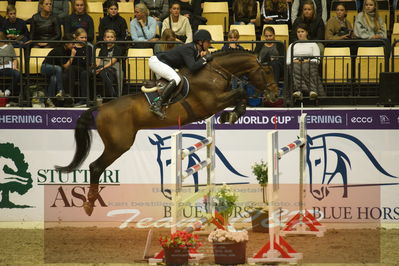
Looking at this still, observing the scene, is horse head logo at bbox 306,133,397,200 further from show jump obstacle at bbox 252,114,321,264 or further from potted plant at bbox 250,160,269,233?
show jump obstacle at bbox 252,114,321,264

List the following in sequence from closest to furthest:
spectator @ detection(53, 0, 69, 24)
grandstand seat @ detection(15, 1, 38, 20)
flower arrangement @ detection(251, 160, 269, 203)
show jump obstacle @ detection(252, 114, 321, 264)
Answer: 1. show jump obstacle @ detection(252, 114, 321, 264)
2. flower arrangement @ detection(251, 160, 269, 203)
3. spectator @ detection(53, 0, 69, 24)
4. grandstand seat @ detection(15, 1, 38, 20)

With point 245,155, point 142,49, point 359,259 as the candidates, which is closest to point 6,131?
point 142,49

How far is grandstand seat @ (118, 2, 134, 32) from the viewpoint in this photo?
14.0 meters

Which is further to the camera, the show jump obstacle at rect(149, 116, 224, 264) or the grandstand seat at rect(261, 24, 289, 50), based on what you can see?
the grandstand seat at rect(261, 24, 289, 50)

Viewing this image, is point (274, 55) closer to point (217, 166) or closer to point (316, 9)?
point (217, 166)

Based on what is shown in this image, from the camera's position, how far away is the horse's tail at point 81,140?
10.6m

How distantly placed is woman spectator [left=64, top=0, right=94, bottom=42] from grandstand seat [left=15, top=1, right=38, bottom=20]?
50.0 inches

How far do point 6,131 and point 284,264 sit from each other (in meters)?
4.52

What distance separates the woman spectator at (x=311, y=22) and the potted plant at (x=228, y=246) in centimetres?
466

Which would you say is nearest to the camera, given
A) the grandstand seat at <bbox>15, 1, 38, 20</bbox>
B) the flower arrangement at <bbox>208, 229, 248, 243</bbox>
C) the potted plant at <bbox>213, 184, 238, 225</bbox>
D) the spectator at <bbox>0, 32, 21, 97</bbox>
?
the flower arrangement at <bbox>208, 229, 248, 243</bbox>

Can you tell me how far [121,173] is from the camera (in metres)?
11.8

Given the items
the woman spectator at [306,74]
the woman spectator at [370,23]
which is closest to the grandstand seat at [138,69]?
the woman spectator at [306,74]

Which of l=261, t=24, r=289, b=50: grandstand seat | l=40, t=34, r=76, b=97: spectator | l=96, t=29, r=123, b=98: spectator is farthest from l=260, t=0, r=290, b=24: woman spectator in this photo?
l=40, t=34, r=76, b=97: spectator

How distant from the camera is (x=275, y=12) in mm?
→ 13648
